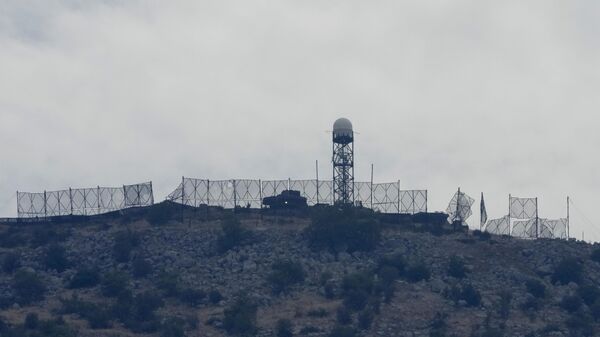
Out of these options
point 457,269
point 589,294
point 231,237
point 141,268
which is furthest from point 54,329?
point 589,294

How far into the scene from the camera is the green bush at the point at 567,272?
123 m

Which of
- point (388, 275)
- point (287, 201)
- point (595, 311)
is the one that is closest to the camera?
point (595, 311)

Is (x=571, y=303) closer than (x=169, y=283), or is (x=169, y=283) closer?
(x=571, y=303)

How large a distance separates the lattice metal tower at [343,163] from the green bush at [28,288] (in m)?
29.5

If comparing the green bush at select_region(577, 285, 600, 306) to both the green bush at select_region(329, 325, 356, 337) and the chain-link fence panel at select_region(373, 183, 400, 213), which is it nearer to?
the green bush at select_region(329, 325, 356, 337)

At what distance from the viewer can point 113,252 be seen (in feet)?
419

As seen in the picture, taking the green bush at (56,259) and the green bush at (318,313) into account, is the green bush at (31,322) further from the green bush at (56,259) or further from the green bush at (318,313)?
the green bush at (318,313)

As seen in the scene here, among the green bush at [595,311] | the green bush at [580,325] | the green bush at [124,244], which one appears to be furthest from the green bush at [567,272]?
the green bush at [124,244]

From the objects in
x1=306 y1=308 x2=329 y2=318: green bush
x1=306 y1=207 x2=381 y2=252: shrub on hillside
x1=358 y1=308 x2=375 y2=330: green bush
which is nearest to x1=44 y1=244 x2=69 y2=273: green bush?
x1=306 y1=207 x2=381 y2=252: shrub on hillside

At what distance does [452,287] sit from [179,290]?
2156 cm

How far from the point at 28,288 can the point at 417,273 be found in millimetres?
31209

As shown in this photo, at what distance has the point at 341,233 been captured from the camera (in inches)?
5044

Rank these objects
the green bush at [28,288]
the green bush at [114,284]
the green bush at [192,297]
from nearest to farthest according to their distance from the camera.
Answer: the green bush at [192,297], the green bush at [28,288], the green bush at [114,284]

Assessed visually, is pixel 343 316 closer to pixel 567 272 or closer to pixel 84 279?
pixel 567 272
